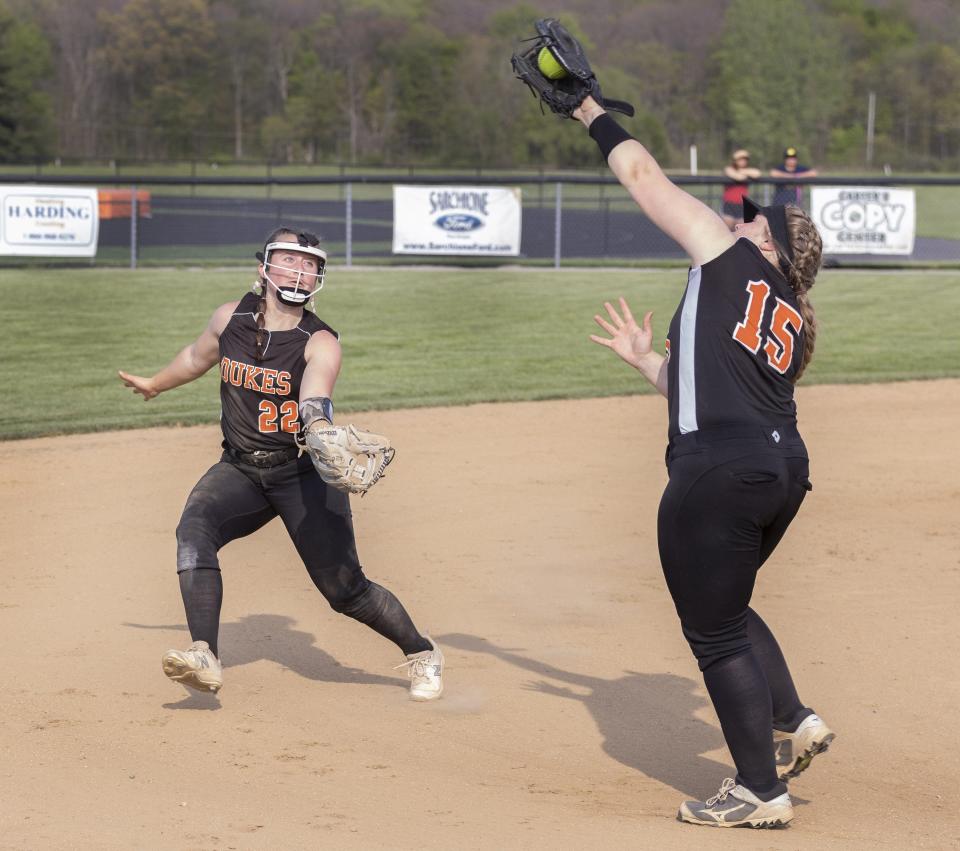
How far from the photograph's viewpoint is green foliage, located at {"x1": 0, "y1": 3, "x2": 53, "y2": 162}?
240 feet

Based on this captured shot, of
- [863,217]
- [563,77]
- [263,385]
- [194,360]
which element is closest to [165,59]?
[863,217]

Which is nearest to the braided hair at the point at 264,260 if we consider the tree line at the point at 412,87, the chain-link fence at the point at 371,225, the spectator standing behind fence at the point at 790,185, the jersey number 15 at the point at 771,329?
the jersey number 15 at the point at 771,329

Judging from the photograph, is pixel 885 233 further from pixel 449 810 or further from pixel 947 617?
pixel 449 810

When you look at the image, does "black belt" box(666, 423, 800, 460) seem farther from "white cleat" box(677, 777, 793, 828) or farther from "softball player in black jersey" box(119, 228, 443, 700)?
"softball player in black jersey" box(119, 228, 443, 700)

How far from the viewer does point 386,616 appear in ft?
18.7

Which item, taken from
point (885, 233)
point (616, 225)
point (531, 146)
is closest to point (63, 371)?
point (885, 233)

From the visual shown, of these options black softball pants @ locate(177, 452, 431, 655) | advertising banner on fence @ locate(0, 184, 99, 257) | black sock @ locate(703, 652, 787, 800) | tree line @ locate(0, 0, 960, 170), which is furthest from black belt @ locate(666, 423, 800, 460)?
tree line @ locate(0, 0, 960, 170)

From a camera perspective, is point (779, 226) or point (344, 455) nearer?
point (779, 226)

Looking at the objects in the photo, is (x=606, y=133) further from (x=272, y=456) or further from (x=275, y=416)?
(x=272, y=456)

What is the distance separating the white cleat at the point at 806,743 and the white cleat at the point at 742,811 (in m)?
0.22

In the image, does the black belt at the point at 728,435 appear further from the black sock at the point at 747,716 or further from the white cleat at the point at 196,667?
the white cleat at the point at 196,667

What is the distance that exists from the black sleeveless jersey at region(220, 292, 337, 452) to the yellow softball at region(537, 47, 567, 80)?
A: 160 centimetres

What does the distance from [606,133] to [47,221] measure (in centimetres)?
2030

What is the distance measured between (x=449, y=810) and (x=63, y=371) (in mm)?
10723
